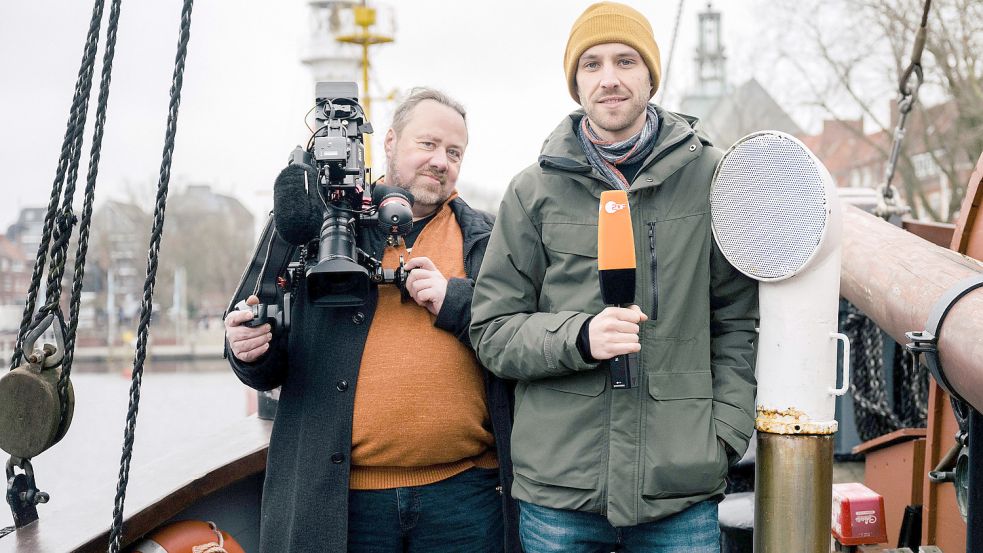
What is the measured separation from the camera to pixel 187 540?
3041 mm

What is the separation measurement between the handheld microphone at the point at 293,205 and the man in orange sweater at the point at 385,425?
0.30m

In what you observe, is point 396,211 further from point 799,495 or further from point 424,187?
point 799,495

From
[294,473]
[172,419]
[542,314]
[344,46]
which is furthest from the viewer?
[344,46]

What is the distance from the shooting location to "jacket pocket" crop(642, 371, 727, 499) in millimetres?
2125

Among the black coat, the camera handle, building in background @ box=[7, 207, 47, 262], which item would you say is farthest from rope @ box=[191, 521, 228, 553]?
building in background @ box=[7, 207, 47, 262]

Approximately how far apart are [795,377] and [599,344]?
1.52 ft

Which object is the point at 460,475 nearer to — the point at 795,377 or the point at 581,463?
the point at 581,463

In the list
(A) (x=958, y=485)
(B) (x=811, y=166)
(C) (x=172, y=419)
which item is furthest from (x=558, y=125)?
(C) (x=172, y=419)

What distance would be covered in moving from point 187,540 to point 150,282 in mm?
1102

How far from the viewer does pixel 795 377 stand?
216cm

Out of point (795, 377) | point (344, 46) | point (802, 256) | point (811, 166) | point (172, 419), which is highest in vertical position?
point (344, 46)

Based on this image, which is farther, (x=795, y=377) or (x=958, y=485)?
(x=958, y=485)

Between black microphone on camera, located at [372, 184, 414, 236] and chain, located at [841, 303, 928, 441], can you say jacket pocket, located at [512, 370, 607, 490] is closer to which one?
black microphone on camera, located at [372, 184, 414, 236]

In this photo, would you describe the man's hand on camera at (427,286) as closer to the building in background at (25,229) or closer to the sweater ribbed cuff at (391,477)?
the sweater ribbed cuff at (391,477)
